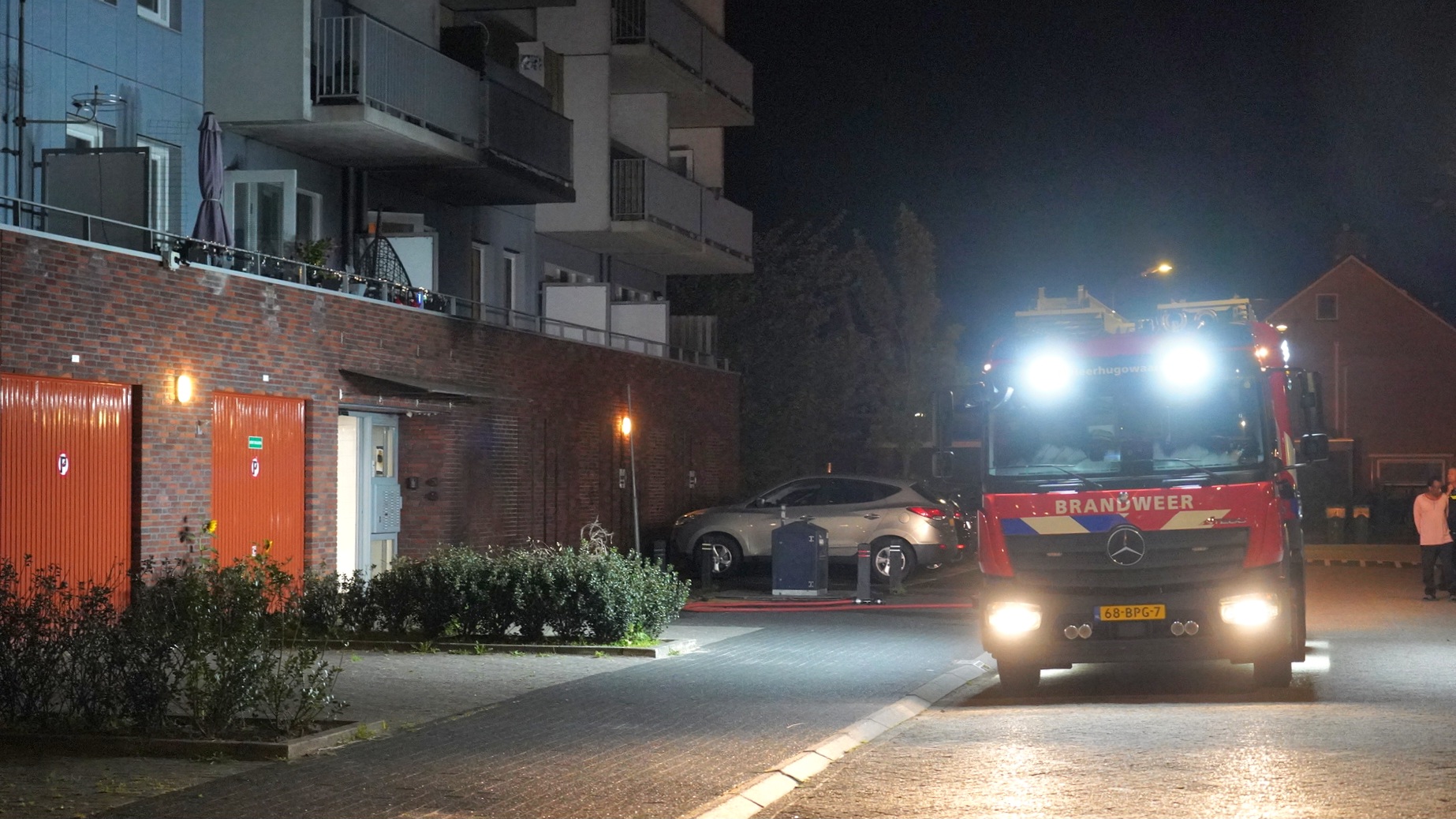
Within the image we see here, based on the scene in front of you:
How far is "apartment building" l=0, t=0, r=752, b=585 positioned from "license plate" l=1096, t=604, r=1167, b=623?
8.70m

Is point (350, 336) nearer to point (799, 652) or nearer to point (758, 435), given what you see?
point (799, 652)

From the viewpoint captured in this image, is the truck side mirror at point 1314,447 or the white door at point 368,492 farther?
the white door at point 368,492

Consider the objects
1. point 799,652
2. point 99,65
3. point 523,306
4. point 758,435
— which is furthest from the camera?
point 758,435

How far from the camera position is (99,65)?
1814cm

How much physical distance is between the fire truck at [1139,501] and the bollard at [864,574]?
917 centimetres

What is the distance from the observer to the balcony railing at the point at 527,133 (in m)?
23.8

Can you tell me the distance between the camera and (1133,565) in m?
12.9

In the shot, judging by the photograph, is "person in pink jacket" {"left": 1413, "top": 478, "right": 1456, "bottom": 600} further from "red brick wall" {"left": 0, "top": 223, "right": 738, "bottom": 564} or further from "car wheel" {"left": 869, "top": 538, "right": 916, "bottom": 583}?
"red brick wall" {"left": 0, "top": 223, "right": 738, "bottom": 564}

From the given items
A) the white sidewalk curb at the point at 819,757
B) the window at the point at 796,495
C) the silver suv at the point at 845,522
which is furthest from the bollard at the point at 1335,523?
the white sidewalk curb at the point at 819,757

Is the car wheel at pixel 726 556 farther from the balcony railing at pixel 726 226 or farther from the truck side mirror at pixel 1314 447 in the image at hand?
the truck side mirror at pixel 1314 447

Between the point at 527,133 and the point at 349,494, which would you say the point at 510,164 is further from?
the point at 349,494

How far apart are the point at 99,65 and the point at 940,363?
41.5 m

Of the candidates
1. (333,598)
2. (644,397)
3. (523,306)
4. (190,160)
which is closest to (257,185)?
(190,160)

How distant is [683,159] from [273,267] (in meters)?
17.1
